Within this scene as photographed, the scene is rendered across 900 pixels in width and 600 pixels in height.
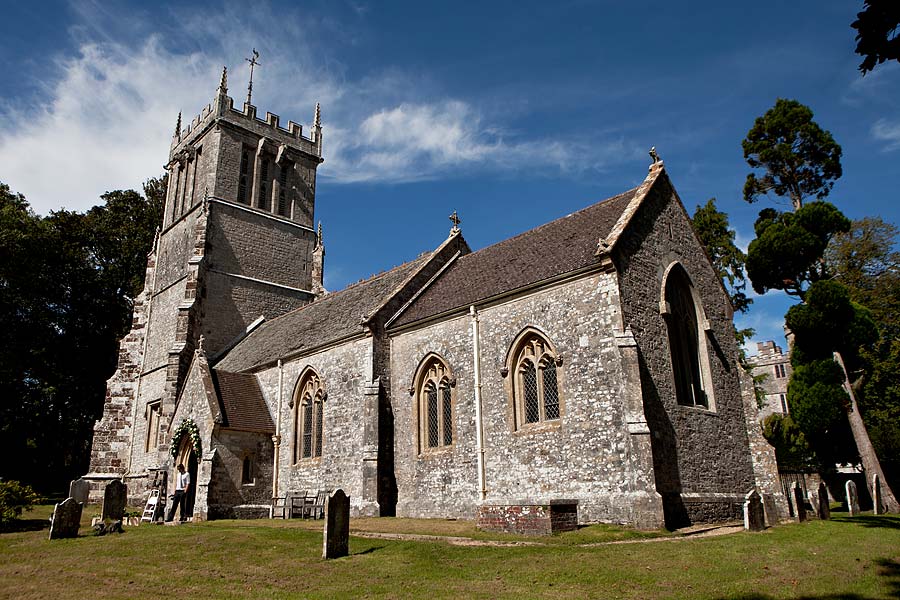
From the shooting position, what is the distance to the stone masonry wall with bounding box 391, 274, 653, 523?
1573 cm

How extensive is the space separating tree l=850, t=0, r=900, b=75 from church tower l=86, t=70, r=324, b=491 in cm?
2908

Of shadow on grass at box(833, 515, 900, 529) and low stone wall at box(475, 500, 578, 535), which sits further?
shadow on grass at box(833, 515, 900, 529)

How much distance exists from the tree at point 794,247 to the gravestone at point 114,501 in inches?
1001

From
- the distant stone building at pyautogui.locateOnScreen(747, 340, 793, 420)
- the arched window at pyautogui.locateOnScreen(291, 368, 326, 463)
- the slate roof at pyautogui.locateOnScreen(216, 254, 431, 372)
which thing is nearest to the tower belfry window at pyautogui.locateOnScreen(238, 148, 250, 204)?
the slate roof at pyautogui.locateOnScreen(216, 254, 431, 372)

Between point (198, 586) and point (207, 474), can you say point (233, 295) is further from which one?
point (198, 586)

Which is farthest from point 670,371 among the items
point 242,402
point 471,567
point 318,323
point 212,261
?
point 212,261

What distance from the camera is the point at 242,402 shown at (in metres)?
25.2

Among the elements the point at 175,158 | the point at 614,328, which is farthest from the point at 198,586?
the point at 175,158

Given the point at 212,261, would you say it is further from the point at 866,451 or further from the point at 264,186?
the point at 866,451

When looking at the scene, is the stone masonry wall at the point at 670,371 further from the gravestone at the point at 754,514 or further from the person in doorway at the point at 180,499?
the person in doorway at the point at 180,499

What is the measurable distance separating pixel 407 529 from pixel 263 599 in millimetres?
7438

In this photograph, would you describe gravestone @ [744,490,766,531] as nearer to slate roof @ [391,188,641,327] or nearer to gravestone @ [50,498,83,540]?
slate roof @ [391,188,641,327]

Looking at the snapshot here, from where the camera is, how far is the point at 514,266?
21.0 meters

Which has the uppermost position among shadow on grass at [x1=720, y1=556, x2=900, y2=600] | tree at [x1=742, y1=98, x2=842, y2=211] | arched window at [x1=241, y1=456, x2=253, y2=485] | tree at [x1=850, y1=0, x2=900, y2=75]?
tree at [x1=742, y1=98, x2=842, y2=211]
